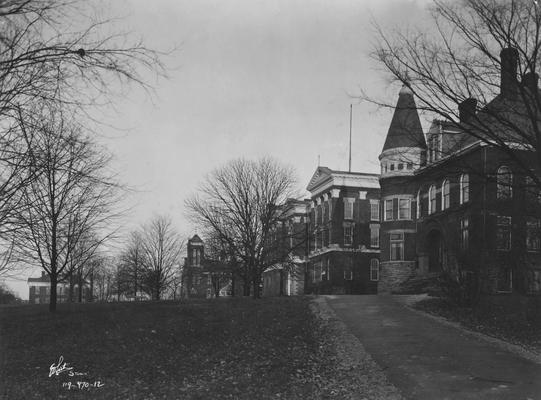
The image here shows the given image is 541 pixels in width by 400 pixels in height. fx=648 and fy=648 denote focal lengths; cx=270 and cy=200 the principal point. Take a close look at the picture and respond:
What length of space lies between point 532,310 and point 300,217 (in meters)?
51.1

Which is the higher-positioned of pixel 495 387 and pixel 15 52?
pixel 15 52

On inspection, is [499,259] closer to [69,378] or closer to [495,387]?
[495,387]

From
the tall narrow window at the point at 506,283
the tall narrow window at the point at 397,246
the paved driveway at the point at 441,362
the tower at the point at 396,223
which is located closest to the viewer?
the paved driveway at the point at 441,362

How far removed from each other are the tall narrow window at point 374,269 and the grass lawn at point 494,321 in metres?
32.3

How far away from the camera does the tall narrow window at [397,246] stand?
1953 inches

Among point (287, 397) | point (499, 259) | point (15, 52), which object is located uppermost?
point (15, 52)

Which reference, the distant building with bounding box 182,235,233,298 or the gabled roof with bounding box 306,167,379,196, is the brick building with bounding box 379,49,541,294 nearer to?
the gabled roof with bounding box 306,167,379,196

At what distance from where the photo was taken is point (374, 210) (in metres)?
60.4

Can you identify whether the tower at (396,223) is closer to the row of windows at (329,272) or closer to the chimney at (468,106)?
the row of windows at (329,272)

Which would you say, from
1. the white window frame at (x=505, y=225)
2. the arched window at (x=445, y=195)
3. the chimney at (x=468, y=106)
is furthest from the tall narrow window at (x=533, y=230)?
the chimney at (x=468, y=106)

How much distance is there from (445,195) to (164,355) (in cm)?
3091

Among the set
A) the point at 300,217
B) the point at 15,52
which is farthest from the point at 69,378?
the point at 300,217

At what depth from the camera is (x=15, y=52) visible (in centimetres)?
872
